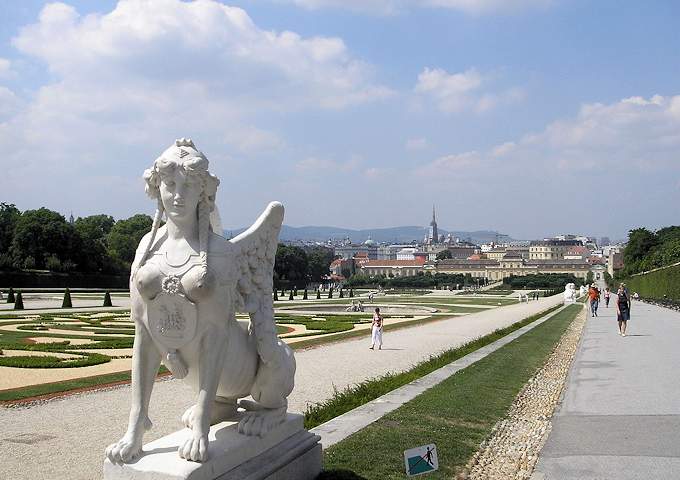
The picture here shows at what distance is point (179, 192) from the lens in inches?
158

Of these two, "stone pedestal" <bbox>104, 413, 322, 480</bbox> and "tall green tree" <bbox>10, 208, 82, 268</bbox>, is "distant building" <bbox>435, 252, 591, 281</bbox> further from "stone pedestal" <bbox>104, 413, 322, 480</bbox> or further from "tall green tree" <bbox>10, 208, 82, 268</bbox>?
"stone pedestal" <bbox>104, 413, 322, 480</bbox>

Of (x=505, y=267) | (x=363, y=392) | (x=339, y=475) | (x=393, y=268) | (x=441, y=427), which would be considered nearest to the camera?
(x=339, y=475)

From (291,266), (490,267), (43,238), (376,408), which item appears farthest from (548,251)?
(376,408)

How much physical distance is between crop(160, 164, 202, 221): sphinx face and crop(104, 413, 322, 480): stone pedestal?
4.83 ft

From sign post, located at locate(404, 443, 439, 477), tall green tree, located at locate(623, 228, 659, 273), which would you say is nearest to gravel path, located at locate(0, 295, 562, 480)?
sign post, located at locate(404, 443, 439, 477)

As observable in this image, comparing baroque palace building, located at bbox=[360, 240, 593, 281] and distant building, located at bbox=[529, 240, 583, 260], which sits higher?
distant building, located at bbox=[529, 240, 583, 260]

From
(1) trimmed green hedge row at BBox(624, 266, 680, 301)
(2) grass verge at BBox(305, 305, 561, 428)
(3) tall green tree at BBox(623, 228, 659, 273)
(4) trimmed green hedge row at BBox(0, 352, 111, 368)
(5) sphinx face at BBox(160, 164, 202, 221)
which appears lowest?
(4) trimmed green hedge row at BBox(0, 352, 111, 368)

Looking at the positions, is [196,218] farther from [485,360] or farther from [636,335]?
[636,335]

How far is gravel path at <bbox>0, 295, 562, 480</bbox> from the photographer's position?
6.19m

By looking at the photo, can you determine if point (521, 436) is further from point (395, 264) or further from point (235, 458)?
point (395, 264)

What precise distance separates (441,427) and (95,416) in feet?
14.5

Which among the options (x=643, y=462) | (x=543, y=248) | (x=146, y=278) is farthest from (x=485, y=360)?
(x=543, y=248)

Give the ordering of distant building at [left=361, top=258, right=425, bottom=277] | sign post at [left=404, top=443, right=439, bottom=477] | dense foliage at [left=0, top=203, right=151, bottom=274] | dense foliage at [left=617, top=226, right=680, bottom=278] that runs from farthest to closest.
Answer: distant building at [left=361, top=258, right=425, bottom=277] → dense foliage at [left=617, top=226, right=680, bottom=278] → dense foliage at [left=0, top=203, right=151, bottom=274] → sign post at [left=404, top=443, right=439, bottom=477]

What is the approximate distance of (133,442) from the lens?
155 inches
